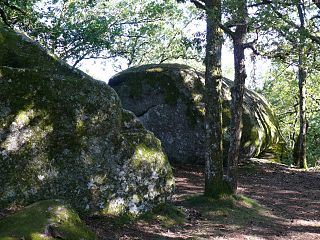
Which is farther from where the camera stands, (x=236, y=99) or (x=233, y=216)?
(x=236, y=99)

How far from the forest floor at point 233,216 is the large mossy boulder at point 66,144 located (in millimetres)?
617

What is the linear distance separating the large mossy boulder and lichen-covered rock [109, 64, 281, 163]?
21.0ft

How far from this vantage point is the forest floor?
7.92 meters

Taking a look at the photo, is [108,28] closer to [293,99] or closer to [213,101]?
[213,101]

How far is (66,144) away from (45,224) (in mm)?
2520

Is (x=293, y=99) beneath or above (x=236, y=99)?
above

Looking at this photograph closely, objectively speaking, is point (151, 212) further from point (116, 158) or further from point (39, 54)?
point (39, 54)

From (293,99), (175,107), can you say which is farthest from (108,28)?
(293,99)

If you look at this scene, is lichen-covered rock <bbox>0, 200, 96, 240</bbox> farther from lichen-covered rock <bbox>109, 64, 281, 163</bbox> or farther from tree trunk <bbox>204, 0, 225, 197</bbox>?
lichen-covered rock <bbox>109, 64, 281, 163</bbox>

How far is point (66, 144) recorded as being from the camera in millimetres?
7859

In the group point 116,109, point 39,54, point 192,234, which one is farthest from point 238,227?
point 39,54

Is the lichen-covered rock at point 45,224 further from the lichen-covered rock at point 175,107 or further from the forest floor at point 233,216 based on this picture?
the lichen-covered rock at point 175,107

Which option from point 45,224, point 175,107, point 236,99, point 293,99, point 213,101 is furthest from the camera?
point 293,99

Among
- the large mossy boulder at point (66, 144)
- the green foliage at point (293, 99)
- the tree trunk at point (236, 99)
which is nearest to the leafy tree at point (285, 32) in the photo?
the tree trunk at point (236, 99)
